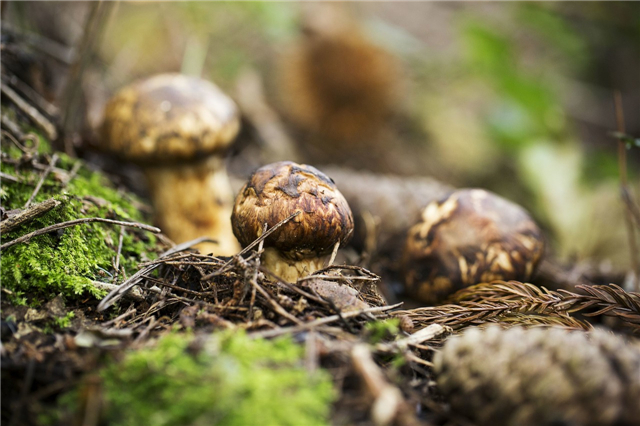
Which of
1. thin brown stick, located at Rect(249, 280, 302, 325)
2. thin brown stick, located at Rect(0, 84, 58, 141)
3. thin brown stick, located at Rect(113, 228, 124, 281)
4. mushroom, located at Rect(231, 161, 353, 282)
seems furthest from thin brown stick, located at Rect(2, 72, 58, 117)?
thin brown stick, located at Rect(249, 280, 302, 325)

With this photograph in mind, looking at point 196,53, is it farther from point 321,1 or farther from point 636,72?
point 636,72

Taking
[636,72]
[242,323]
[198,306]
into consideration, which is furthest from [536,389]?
[636,72]

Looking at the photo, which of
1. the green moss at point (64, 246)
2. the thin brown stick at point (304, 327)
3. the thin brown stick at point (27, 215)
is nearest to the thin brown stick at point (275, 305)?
the thin brown stick at point (304, 327)

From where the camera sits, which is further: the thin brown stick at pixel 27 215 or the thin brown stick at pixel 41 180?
the thin brown stick at pixel 41 180

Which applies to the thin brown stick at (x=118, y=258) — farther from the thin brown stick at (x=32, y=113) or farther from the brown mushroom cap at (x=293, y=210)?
the thin brown stick at (x=32, y=113)

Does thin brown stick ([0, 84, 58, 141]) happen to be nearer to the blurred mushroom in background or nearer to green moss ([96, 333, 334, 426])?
green moss ([96, 333, 334, 426])

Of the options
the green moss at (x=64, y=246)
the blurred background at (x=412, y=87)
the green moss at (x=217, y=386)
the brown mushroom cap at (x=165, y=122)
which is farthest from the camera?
the blurred background at (x=412, y=87)

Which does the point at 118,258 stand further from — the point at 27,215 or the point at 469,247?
the point at 469,247
